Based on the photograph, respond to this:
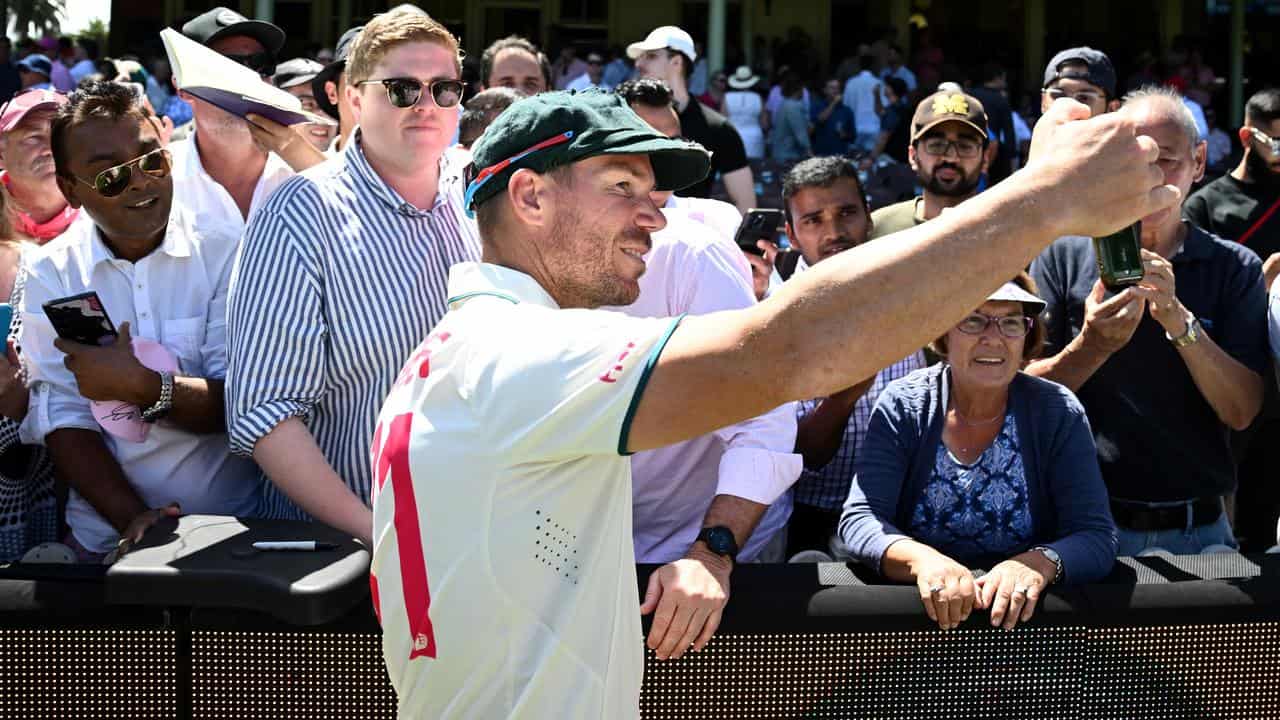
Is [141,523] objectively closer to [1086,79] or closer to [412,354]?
[412,354]

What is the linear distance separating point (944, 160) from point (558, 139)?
314 centimetres

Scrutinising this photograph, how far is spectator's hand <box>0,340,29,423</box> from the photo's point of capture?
10.6 ft

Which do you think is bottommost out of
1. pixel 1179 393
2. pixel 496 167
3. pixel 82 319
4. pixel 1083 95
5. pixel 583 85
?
pixel 1179 393

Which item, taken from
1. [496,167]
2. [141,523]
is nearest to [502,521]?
[496,167]

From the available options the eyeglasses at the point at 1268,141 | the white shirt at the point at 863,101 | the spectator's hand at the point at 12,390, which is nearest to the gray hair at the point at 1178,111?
the eyeglasses at the point at 1268,141

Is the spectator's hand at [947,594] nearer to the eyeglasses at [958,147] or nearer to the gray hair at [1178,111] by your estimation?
the gray hair at [1178,111]

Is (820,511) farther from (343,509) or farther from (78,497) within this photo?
(78,497)

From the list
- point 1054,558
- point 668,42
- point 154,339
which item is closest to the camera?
point 1054,558

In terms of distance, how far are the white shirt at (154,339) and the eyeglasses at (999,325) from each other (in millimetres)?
1795

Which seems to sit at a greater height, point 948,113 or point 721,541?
point 948,113

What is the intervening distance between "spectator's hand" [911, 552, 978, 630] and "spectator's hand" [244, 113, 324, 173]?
2.05 metres

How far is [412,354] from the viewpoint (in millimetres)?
2158

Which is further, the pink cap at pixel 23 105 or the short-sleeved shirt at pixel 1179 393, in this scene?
the pink cap at pixel 23 105

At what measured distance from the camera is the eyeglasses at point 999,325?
3.21 m
